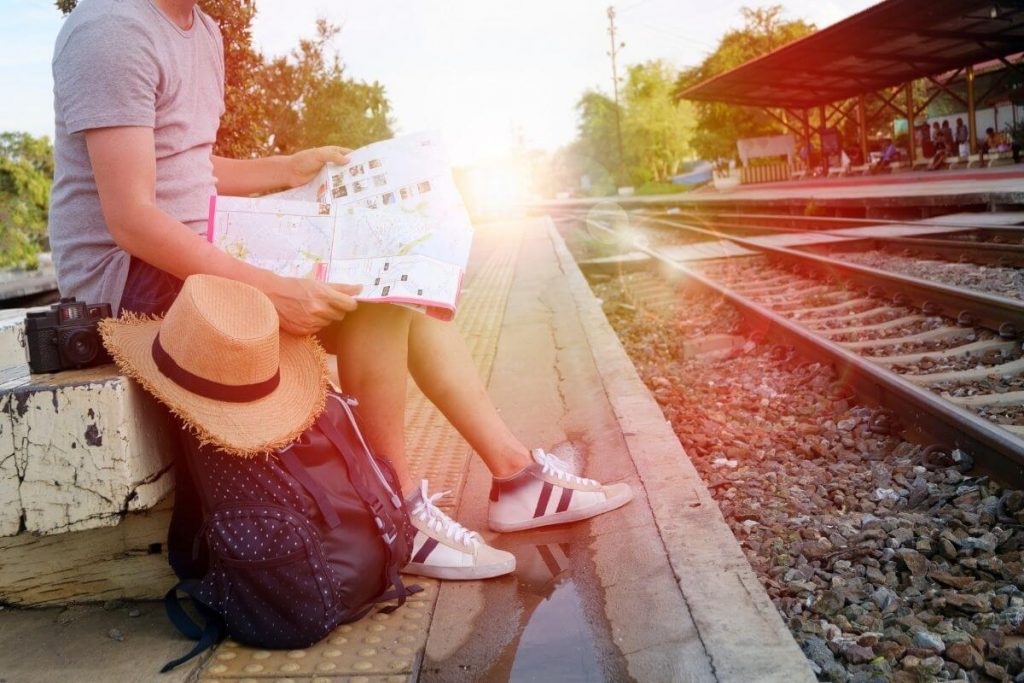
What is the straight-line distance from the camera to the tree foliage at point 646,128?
74.7m

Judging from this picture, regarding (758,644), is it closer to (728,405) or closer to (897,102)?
(728,405)

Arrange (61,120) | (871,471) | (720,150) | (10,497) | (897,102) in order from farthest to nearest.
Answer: (720,150) < (897,102) < (871,471) < (61,120) < (10,497)

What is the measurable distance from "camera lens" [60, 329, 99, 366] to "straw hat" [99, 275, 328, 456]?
0.08 meters

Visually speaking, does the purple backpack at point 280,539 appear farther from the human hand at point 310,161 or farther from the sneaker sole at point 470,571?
the human hand at point 310,161

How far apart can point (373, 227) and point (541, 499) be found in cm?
100

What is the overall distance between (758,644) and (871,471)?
1731mm

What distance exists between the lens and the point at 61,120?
213 cm

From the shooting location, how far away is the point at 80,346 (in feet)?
7.06

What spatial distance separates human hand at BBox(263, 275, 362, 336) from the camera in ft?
6.95

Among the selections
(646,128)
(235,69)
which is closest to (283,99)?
(235,69)

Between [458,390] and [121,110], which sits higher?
[121,110]

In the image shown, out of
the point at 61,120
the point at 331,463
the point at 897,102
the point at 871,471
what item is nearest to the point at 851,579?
the point at 871,471

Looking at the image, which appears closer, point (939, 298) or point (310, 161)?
point (310, 161)

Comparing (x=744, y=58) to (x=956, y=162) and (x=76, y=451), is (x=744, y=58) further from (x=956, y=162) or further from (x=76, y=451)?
(x=76, y=451)
